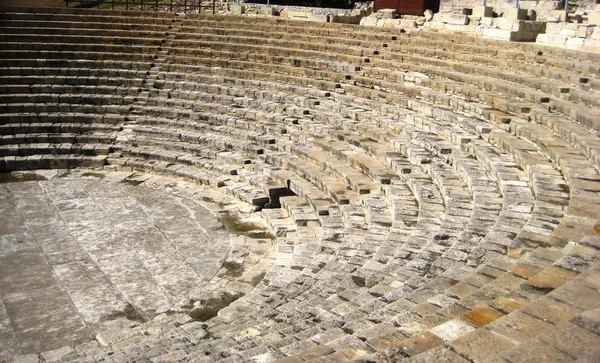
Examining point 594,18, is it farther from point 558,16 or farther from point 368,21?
point 368,21

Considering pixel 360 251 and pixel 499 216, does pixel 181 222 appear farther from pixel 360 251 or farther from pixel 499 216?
pixel 499 216

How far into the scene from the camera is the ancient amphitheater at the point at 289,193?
5.68m

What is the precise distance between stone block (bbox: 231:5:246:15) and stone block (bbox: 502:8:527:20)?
874 centimetres

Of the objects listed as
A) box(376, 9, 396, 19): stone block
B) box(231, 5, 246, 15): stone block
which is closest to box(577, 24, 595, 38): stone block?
box(376, 9, 396, 19): stone block

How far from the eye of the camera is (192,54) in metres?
18.5

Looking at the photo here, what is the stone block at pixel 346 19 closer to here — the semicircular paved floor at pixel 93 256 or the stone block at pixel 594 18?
the stone block at pixel 594 18

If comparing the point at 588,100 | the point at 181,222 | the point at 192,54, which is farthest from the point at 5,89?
the point at 588,100

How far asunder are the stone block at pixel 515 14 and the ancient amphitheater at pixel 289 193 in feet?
5.72

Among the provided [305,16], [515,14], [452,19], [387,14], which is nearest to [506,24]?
[515,14]

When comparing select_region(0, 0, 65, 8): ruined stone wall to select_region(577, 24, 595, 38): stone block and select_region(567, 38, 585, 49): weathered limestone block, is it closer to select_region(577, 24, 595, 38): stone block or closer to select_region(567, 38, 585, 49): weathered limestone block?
select_region(567, 38, 585, 49): weathered limestone block

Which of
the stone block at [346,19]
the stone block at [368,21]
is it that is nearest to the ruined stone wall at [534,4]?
the stone block at [368,21]

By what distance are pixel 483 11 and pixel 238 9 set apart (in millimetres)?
8782

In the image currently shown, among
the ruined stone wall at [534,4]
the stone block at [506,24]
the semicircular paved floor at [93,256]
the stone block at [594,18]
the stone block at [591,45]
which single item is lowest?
the semicircular paved floor at [93,256]

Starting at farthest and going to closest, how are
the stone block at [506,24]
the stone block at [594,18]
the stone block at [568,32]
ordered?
the stone block at [506,24], the stone block at [568,32], the stone block at [594,18]
